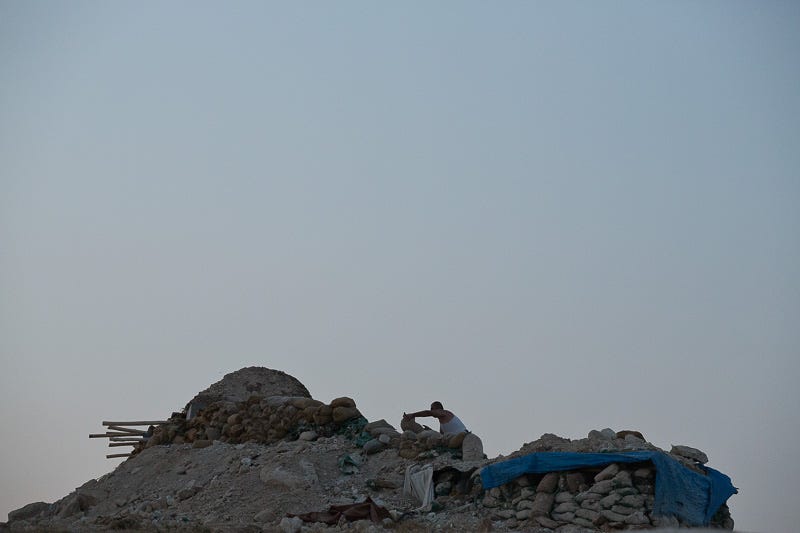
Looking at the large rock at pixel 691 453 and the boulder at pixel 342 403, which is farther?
the boulder at pixel 342 403

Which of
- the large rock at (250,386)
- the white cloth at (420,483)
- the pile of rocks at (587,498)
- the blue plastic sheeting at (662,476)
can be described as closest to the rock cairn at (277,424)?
the large rock at (250,386)

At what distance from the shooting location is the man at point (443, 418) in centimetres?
1455

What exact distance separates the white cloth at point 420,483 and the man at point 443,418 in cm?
Result: 153

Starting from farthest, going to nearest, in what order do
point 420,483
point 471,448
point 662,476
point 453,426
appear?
point 453,426, point 471,448, point 420,483, point 662,476

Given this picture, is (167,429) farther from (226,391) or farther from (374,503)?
(374,503)

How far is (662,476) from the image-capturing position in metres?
11.0

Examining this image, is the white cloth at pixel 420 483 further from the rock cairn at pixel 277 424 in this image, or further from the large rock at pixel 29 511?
the large rock at pixel 29 511

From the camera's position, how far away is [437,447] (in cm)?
1354

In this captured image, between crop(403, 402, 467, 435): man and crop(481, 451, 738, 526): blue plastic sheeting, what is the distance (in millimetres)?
2631

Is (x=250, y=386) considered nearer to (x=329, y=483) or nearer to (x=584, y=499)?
(x=329, y=483)

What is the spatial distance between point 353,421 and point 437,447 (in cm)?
189

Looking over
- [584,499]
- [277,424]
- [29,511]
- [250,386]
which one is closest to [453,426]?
[277,424]

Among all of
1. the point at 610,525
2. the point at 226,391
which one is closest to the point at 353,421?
the point at 226,391

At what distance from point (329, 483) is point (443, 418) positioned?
2343 millimetres
